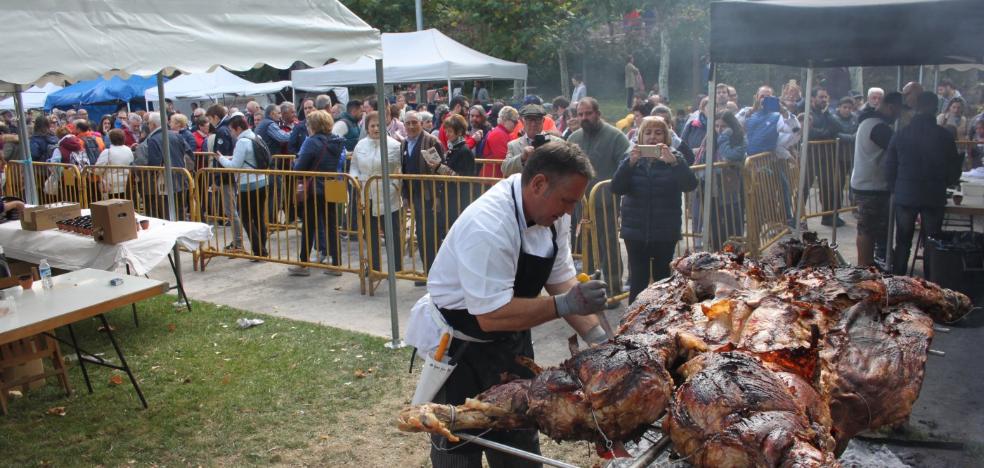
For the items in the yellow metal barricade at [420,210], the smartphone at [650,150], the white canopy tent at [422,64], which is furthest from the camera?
the white canopy tent at [422,64]

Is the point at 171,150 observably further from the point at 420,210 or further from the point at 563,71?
the point at 563,71

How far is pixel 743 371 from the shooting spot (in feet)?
9.49

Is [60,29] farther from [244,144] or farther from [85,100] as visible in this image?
[85,100]

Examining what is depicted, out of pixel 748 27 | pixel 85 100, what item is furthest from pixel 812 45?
pixel 85 100

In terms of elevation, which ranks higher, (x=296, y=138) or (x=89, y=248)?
(x=296, y=138)

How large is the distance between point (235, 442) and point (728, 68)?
27002mm

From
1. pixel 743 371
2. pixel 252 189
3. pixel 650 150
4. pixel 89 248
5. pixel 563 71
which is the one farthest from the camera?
pixel 563 71

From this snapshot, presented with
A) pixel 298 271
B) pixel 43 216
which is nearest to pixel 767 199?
pixel 298 271

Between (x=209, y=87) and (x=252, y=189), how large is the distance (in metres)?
17.9

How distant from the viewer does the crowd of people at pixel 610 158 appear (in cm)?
689

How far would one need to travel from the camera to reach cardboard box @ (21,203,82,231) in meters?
7.38

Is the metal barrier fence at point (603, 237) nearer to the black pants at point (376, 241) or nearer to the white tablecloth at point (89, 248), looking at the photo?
the black pants at point (376, 241)

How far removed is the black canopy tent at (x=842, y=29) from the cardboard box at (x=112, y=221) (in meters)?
5.42

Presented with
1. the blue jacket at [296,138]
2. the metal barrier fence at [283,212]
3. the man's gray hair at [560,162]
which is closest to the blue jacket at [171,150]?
the metal barrier fence at [283,212]
